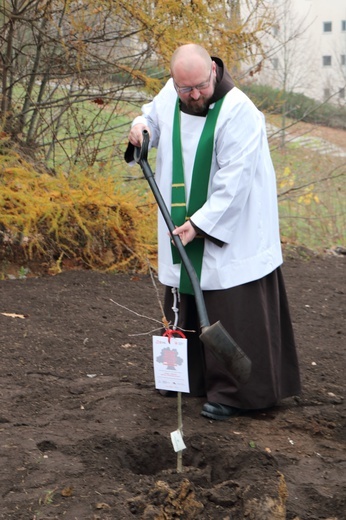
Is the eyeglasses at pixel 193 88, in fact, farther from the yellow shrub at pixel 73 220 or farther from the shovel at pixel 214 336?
the yellow shrub at pixel 73 220

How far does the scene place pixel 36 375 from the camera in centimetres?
531

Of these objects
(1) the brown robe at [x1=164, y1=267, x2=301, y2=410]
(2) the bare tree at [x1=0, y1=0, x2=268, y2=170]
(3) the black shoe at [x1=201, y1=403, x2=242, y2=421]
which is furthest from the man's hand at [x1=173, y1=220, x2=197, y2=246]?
(2) the bare tree at [x1=0, y1=0, x2=268, y2=170]

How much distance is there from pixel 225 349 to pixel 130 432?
2.52ft

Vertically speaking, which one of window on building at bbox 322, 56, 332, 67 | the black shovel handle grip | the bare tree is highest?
window on building at bbox 322, 56, 332, 67

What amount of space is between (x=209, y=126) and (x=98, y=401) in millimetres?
1578

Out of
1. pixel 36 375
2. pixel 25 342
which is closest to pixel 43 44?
pixel 25 342

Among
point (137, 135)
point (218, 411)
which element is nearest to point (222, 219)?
point (137, 135)

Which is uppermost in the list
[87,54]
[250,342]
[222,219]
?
[87,54]

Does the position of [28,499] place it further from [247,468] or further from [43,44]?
[43,44]

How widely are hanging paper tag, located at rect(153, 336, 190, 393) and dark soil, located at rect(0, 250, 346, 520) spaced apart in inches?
11.4

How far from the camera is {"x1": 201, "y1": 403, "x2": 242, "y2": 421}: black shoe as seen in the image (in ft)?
15.8

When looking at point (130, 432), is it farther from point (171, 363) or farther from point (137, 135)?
point (137, 135)

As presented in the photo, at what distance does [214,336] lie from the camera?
4008 millimetres

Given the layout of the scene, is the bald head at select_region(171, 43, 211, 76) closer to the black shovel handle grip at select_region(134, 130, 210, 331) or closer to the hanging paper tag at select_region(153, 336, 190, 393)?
the black shovel handle grip at select_region(134, 130, 210, 331)
